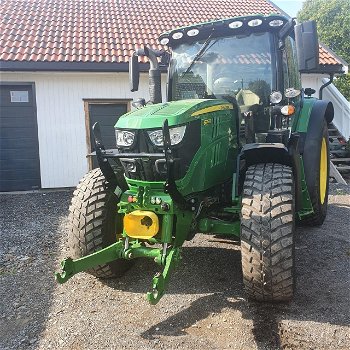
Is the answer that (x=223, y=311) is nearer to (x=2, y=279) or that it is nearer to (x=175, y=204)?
(x=175, y=204)

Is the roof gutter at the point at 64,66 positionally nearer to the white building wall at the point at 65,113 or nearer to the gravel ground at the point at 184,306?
the white building wall at the point at 65,113

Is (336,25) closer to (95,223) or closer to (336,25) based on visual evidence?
(336,25)

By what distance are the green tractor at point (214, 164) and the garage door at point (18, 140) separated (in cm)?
532

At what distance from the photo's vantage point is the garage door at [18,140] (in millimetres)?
9195

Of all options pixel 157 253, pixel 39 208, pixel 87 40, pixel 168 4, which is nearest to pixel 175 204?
pixel 157 253

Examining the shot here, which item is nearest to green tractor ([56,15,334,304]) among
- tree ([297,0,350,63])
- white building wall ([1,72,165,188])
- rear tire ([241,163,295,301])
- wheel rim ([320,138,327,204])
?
rear tire ([241,163,295,301])

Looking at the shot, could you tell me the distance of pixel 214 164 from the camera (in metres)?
3.68

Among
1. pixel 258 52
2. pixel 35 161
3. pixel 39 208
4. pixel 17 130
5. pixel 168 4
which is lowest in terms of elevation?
pixel 39 208

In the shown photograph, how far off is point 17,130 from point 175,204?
7006mm

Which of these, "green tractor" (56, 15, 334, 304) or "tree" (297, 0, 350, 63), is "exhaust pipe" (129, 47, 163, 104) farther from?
"tree" (297, 0, 350, 63)

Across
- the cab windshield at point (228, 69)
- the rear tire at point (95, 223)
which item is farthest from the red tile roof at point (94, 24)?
the rear tire at point (95, 223)

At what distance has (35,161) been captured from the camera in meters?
9.38

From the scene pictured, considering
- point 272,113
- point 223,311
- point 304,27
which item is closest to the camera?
point 223,311

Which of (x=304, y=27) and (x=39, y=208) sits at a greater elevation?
(x=304, y=27)
